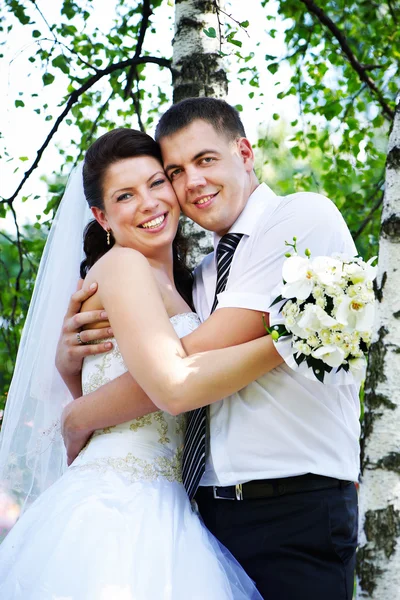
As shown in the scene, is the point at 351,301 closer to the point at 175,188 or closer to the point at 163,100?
the point at 175,188

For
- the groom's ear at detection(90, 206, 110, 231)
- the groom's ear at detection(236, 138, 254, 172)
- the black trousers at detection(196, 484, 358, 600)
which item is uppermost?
the groom's ear at detection(236, 138, 254, 172)

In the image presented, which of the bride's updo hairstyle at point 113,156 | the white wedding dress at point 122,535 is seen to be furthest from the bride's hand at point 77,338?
the bride's updo hairstyle at point 113,156

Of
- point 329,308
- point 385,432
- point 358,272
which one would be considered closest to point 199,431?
point 329,308

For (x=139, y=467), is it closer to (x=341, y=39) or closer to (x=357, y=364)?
(x=357, y=364)

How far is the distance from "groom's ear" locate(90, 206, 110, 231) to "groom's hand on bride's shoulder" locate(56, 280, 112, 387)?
0.30 meters

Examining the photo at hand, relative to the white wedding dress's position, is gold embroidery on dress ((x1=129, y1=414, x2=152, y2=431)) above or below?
above

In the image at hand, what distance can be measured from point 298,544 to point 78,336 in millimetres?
1139

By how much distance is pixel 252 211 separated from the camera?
2.89 metres

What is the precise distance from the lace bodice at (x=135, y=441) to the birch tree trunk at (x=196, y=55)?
137cm

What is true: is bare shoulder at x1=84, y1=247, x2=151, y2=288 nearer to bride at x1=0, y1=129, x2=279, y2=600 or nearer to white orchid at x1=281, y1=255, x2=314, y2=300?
bride at x1=0, y1=129, x2=279, y2=600

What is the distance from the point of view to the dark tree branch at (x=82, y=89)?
4.15 metres

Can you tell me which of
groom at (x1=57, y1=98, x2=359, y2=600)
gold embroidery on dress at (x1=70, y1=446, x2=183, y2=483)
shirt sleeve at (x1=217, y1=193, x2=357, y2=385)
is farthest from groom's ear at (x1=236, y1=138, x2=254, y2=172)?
gold embroidery on dress at (x1=70, y1=446, x2=183, y2=483)

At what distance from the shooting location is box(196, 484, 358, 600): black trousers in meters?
2.44

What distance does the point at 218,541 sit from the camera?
2584mm
